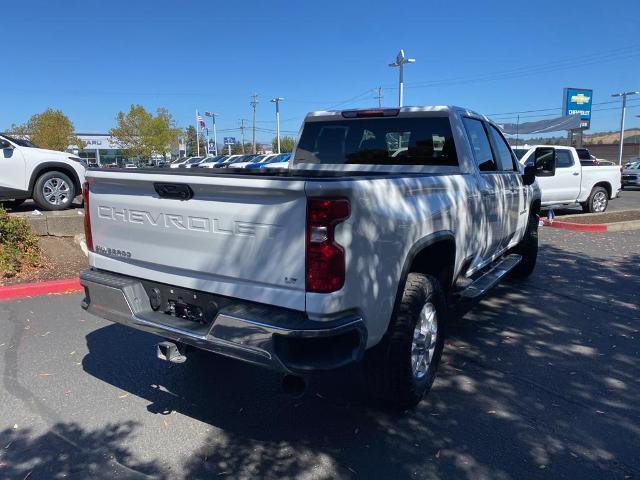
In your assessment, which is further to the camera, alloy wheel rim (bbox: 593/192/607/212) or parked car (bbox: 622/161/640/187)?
parked car (bbox: 622/161/640/187)

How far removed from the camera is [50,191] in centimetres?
872

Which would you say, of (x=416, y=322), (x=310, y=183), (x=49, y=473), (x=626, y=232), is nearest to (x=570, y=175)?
(x=626, y=232)

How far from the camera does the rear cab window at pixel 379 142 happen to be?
4.41 meters

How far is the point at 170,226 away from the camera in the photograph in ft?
9.96

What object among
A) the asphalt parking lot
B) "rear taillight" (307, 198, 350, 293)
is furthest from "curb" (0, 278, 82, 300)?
"rear taillight" (307, 198, 350, 293)

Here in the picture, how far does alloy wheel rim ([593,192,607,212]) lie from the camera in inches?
544

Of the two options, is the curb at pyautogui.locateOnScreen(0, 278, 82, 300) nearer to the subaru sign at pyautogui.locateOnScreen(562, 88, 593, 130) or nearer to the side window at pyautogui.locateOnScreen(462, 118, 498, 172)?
the side window at pyautogui.locateOnScreen(462, 118, 498, 172)

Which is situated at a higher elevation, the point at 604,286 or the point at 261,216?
the point at 261,216

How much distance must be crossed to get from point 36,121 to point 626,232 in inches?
2072

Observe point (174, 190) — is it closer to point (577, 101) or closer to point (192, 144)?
point (577, 101)

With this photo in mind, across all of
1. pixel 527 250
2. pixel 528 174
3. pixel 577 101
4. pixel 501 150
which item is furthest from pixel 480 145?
pixel 577 101

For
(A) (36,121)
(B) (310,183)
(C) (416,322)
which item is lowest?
(C) (416,322)

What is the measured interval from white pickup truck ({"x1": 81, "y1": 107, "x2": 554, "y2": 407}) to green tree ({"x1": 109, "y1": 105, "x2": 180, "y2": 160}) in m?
57.6

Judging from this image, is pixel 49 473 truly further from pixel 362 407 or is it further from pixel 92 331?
pixel 92 331
